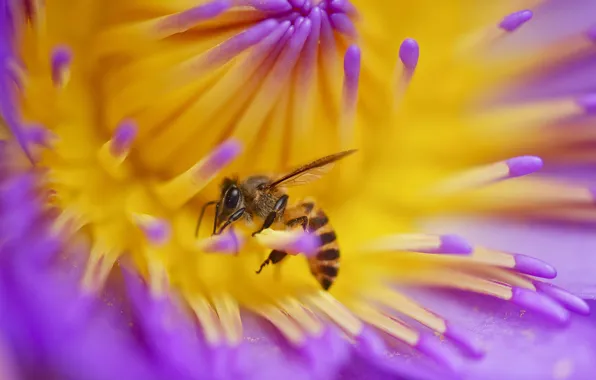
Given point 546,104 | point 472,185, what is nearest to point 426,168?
point 472,185

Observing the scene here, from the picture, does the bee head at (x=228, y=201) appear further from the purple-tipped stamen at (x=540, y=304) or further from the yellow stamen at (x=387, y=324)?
the purple-tipped stamen at (x=540, y=304)

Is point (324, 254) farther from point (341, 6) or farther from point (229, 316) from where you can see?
point (341, 6)

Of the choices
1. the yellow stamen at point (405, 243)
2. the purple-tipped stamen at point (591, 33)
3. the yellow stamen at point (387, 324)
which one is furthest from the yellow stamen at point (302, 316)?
the purple-tipped stamen at point (591, 33)

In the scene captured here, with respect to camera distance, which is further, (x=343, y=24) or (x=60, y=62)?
(x=343, y=24)

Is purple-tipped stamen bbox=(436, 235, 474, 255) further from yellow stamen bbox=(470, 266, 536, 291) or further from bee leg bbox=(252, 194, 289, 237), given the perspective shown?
bee leg bbox=(252, 194, 289, 237)

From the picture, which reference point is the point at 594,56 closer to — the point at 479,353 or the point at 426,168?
the point at 426,168

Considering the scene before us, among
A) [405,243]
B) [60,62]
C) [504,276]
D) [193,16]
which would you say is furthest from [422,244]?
[60,62]
